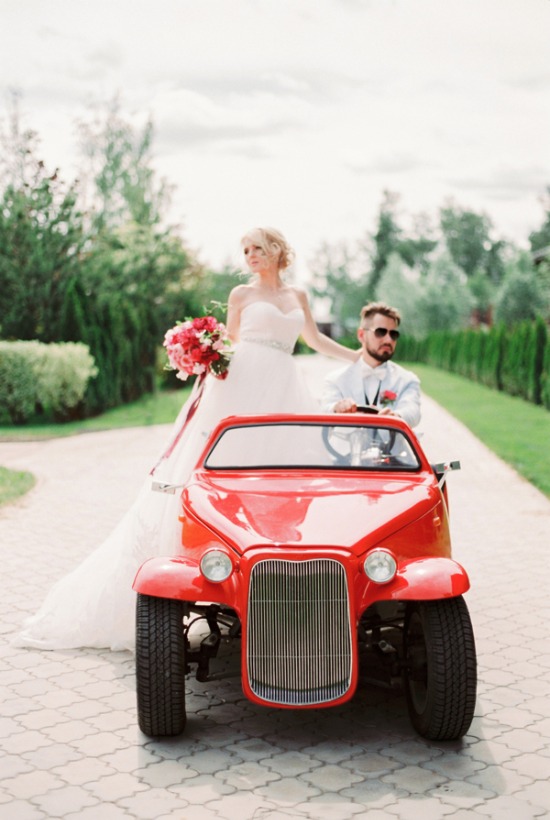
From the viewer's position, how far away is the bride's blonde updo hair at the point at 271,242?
7.04m

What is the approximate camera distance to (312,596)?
4.46 metres

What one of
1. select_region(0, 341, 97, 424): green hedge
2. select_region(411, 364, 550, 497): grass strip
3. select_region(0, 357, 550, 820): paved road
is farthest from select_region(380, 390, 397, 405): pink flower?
select_region(0, 341, 97, 424): green hedge

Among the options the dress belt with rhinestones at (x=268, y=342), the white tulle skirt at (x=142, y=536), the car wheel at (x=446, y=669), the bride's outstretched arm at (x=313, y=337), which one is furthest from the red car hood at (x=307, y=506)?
the bride's outstretched arm at (x=313, y=337)

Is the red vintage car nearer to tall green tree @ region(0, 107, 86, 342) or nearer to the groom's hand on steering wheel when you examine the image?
the groom's hand on steering wheel

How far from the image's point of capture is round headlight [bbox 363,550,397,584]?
4.54m

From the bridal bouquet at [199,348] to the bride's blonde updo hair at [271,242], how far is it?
616 mm

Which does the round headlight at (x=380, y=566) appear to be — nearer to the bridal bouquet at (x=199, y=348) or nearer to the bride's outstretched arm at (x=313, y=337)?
the bridal bouquet at (x=199, y=348)

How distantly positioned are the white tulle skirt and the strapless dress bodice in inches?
5.8

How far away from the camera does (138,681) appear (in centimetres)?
465

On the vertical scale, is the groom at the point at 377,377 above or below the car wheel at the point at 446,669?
above

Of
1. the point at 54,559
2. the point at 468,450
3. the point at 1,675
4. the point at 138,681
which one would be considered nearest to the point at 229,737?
the point at 138,681

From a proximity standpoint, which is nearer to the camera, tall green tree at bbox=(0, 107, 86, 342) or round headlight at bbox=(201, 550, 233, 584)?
round headlight at bbox=(201, 550, 233, 584)

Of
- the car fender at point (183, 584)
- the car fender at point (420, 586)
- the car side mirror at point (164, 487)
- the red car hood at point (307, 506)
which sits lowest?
the car fender at point (183, 584)

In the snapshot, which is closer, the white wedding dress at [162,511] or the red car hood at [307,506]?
the red car hood at [307,506]
